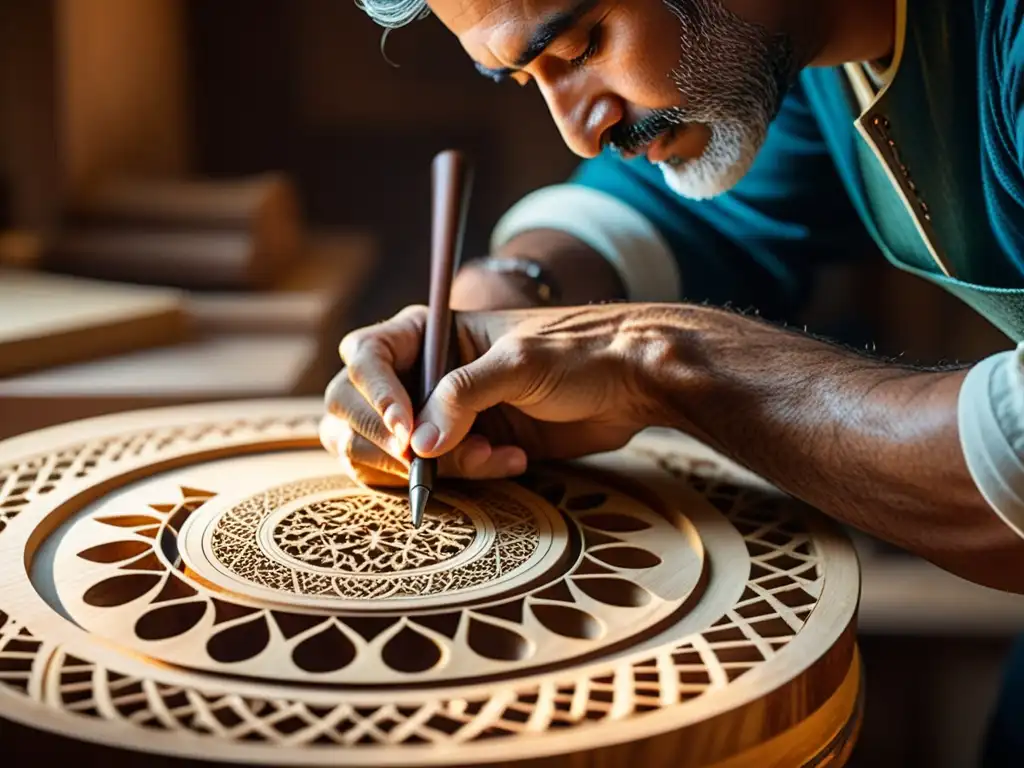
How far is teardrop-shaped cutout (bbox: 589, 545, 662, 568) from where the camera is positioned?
85cm

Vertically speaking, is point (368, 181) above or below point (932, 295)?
above

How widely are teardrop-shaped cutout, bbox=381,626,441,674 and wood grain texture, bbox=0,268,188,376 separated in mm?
709

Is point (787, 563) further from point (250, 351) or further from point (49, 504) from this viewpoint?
point (250, 351)

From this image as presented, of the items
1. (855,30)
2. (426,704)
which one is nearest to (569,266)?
(855,30)

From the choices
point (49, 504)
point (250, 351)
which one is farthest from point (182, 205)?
point (49, 504)

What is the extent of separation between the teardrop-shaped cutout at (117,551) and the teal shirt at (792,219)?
781 mm

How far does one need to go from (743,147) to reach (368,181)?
1.18 meters

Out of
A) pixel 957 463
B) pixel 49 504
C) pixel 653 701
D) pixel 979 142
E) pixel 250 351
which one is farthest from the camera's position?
pixel 250 351

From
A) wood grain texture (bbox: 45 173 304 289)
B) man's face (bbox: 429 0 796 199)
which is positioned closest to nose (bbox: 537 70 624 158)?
man's face (bbox: 429 0 796 199)

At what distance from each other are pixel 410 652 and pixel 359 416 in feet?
0.73

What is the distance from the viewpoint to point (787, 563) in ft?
2.79

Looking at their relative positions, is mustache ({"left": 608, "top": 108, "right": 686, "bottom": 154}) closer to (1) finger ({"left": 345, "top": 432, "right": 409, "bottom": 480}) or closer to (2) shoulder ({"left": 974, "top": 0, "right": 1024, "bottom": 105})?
(2) shoulder ({"left": 974, "top": 0, "right": 1024, "bottom": 105})

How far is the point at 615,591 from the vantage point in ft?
2.70

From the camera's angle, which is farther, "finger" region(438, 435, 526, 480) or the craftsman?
"finger" region(438, 435, 526, 480)
